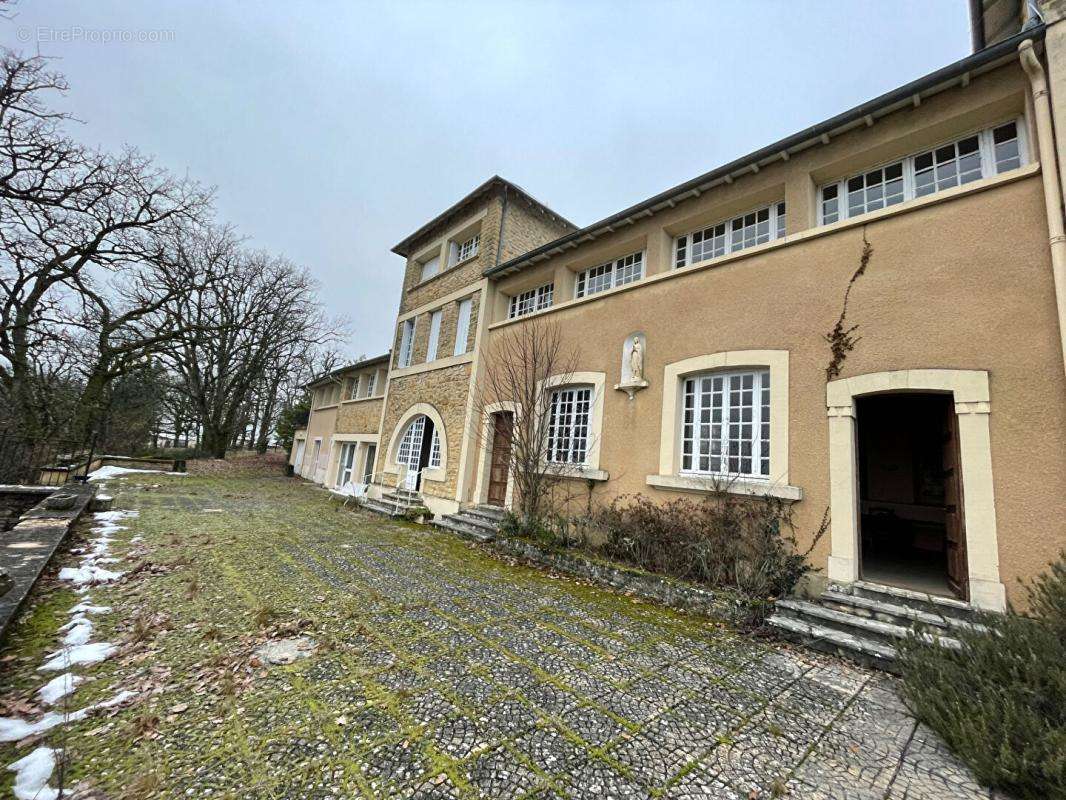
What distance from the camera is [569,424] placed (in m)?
8.09

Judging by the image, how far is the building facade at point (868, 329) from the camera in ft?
12.9

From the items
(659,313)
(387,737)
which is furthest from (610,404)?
(387,737)

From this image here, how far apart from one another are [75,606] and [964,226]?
9.62 m

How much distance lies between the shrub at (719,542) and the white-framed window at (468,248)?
29.2 ft

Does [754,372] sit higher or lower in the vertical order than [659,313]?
lower

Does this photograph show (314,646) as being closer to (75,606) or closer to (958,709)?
(75,606)

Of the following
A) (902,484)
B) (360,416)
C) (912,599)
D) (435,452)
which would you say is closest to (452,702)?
(912,599)

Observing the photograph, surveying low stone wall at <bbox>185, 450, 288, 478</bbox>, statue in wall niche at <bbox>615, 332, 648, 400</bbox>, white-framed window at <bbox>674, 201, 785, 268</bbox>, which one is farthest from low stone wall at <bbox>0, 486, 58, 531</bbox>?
low stone wall at <bbox>185, 450, 288, 478</bbox>

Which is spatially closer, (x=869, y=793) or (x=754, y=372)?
(x=869, y=793)

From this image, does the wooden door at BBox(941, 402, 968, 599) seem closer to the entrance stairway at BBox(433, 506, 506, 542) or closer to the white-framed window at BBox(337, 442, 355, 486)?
the entrance stairway at BBox(433, 506, 506, 542)

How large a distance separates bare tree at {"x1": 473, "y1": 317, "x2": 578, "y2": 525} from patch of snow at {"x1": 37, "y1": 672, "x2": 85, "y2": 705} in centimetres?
561

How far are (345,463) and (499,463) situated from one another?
33.8 ft

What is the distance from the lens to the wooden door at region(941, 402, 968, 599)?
163 inches

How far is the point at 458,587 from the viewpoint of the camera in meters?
5.04
